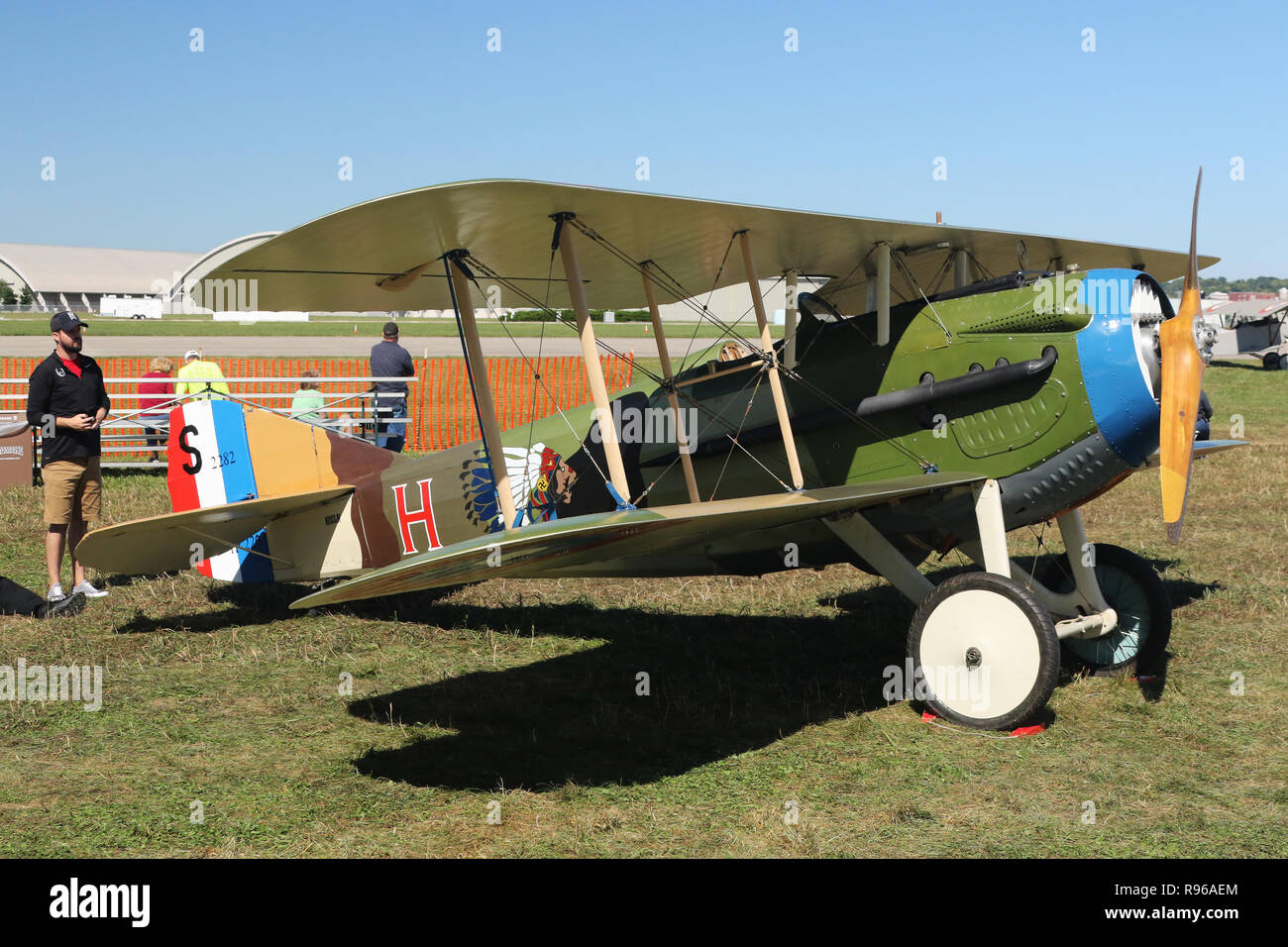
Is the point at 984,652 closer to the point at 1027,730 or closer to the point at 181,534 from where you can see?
the point at 1027,730

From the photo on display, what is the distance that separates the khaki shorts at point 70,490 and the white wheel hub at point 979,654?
593 centimetres

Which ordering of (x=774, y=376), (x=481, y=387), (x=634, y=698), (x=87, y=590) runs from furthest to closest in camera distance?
(x=87, y=590) → (x=634, y=698) → (x=774, y=376) → (x=481, y=387)

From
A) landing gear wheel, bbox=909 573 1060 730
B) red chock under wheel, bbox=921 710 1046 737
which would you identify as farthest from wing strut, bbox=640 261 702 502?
red chock under wheel, bbox=921 710 1046 737

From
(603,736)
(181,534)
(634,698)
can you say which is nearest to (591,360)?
(603,736)

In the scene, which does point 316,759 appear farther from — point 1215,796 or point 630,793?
point 1215,796

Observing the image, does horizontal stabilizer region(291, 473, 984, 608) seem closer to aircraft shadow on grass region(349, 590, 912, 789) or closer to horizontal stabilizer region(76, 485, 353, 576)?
aircraft shadow on grass region(349, 590, 912, 789)

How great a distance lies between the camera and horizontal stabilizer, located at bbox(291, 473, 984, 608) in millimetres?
4332

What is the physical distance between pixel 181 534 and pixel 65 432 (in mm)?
1826

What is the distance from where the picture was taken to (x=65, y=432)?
757 cm

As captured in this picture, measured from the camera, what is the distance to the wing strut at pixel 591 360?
16.7 ft

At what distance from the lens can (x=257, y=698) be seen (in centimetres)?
596

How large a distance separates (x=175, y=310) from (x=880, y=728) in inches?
4259

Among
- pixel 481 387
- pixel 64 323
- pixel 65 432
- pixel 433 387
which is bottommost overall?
pixel 65 432

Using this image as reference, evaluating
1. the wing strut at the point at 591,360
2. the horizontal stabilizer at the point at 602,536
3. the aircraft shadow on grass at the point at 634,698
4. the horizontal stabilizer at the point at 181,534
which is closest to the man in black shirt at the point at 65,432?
the horizontal stabilizer at the point at 181,534
